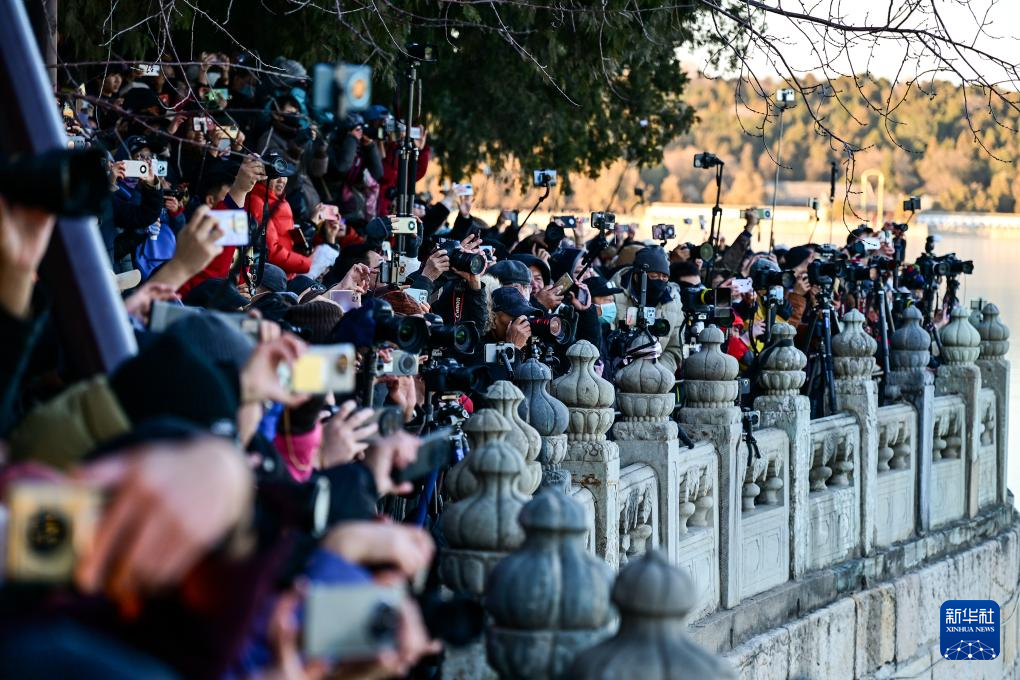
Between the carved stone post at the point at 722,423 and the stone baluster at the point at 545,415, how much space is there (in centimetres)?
210

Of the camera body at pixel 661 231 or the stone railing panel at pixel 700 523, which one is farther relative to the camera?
the camera body at pixel 661 231

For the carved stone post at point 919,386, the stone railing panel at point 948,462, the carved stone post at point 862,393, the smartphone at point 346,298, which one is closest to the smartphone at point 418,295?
the smartphone at point 346,298

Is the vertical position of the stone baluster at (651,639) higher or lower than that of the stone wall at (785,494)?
higher

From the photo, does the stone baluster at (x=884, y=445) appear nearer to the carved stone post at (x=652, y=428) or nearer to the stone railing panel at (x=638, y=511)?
the carved stone post at (x=652, y=428)

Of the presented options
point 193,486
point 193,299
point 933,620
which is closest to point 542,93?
point 933,620

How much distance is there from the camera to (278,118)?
32.1 feet

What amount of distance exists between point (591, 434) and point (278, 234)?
2450 mm

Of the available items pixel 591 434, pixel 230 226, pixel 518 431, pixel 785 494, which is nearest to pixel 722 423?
pixel 785 494

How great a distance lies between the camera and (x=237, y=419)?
11.6 feet

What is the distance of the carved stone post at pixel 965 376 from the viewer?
1332 centimetres

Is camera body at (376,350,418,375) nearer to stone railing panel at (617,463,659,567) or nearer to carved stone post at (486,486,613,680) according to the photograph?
carved stone post at (486,486,613,680)

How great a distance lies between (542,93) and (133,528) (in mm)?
14425

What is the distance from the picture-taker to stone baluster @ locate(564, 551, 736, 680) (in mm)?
3586

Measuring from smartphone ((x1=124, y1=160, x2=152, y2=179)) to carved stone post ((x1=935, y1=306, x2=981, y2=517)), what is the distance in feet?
24.4
